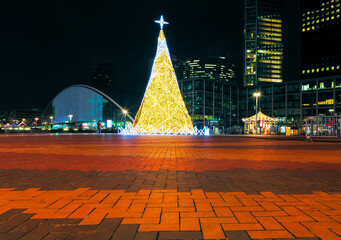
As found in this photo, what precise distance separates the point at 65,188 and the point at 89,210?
156cm

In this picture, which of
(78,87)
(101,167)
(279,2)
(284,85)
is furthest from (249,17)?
(101,167)

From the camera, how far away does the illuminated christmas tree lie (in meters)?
36.1

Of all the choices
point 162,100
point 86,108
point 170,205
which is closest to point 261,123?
point 162,100

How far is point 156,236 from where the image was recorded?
2.83m

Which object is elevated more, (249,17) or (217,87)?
(249,17)

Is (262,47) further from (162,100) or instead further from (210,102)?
(162,100)

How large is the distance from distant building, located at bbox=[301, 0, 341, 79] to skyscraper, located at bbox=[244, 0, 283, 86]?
38334 millimetres

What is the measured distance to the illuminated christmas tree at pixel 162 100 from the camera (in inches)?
1421

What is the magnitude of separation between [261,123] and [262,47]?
149 m

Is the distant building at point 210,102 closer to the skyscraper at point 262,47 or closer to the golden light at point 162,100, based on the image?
the golden light at point 162,100

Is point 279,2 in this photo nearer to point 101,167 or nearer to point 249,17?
point 249,17

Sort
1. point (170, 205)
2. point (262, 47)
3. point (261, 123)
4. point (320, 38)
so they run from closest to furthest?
1. point (170, 205)
2. point (261, 123)
3. point (320, 38)
4. point (262, 47)

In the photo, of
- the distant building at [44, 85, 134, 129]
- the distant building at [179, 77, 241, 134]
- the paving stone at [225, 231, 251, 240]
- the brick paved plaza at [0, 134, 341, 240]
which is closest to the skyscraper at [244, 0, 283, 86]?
the distant building at [179, 77, 241, 134]

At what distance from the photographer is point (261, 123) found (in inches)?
1889
